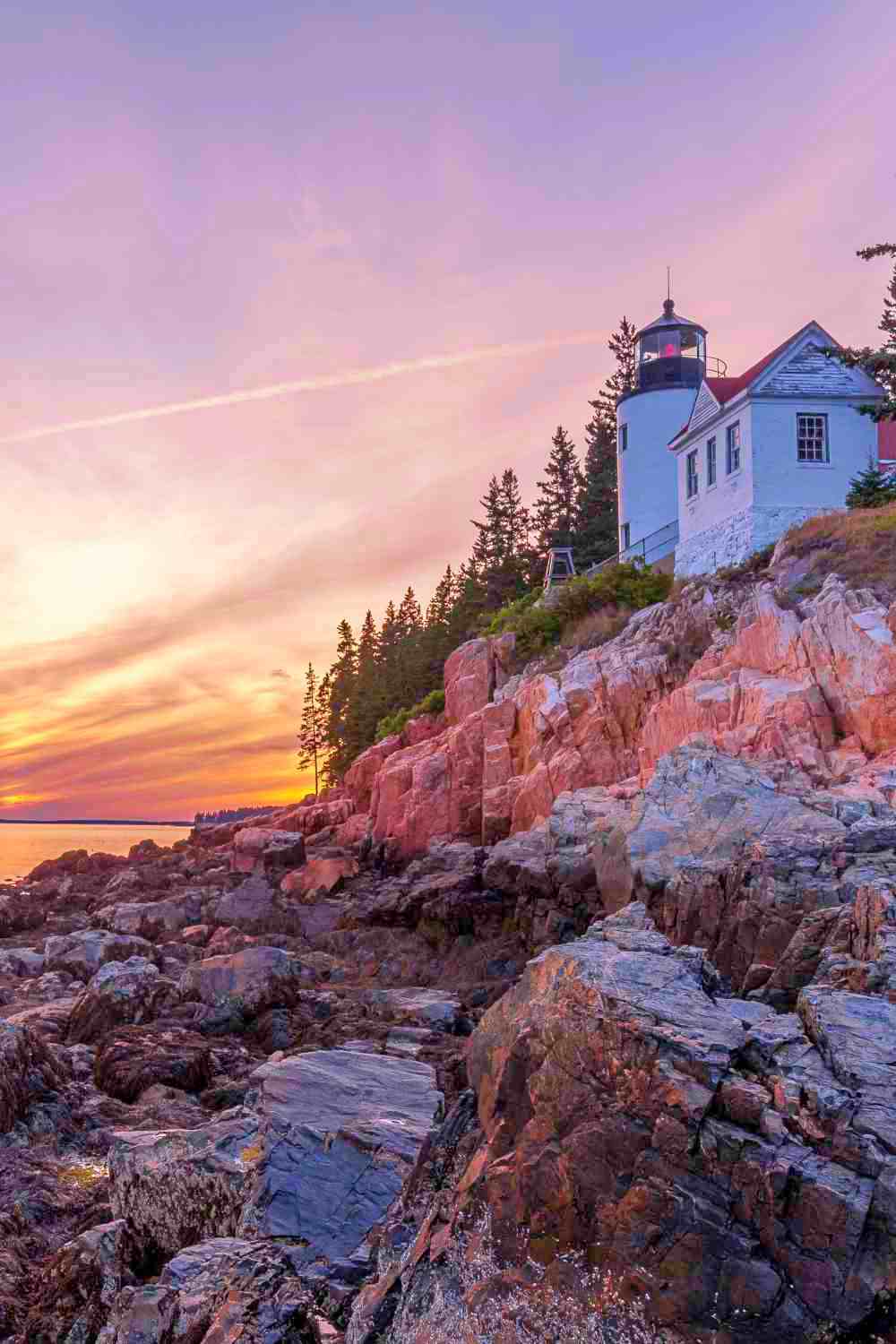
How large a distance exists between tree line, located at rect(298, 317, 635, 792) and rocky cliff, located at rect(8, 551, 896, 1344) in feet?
92.0

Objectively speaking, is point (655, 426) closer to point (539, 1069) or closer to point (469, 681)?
point (469, 681)

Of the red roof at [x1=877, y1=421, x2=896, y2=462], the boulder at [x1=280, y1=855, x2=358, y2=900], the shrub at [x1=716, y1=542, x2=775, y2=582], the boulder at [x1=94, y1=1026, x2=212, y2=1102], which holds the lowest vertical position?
the boulder at [x1=94, y1=1026, x2=212, y2=1102]

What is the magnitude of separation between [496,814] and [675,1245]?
25980mm

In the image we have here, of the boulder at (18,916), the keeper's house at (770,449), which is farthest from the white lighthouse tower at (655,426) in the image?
the boulder at (18,916)

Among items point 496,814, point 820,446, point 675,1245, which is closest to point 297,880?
point 496,814

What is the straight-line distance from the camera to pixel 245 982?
15.9m

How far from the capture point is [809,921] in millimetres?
11398

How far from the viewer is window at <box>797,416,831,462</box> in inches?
1351

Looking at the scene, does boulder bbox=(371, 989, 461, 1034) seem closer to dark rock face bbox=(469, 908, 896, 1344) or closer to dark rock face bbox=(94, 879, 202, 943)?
dark rock face bbox=(469, 908, 896, 1344)

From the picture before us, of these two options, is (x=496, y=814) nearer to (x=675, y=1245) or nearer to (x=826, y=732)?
(x=826, y=732)

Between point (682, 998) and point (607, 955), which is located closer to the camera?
point (682, 998)

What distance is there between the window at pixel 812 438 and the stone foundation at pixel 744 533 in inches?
73.8

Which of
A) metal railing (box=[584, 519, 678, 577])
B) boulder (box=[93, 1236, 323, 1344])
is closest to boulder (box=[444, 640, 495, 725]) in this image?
metal railing (box=[584, 519, 678, 577])

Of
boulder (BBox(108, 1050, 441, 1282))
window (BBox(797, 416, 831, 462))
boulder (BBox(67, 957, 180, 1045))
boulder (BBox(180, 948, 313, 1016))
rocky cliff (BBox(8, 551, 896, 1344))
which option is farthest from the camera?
window (BBox(797, 416, 831, 462))
